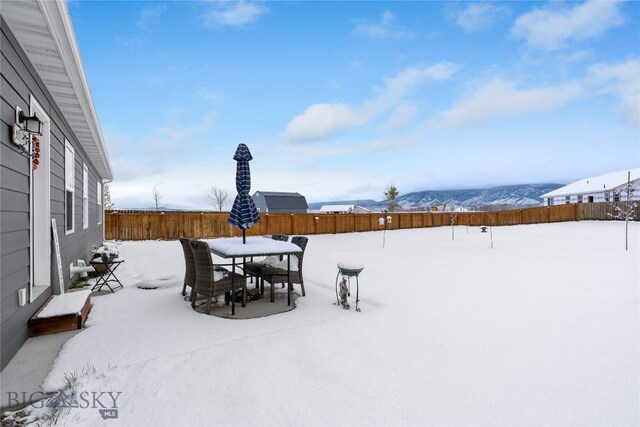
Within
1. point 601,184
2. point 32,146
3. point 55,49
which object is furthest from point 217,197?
point 601,184

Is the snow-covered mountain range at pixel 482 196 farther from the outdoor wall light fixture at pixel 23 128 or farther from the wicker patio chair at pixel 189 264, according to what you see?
the outdoor wall light fixture at pixel 23 128

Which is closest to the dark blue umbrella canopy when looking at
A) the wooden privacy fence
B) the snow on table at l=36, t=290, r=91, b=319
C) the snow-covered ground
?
the snow-covered ground

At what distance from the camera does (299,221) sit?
56.3 ft

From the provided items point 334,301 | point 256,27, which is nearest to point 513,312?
point 334,301

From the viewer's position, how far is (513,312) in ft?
13.0

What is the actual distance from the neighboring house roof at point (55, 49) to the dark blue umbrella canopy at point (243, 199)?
7.03ft

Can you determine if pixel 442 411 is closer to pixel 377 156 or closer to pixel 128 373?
pixel 128 373

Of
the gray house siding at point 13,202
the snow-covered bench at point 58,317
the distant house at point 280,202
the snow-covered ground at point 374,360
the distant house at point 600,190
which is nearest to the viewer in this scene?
the snow-covered ground at point 374,360

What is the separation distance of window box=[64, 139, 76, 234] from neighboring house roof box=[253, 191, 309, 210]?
2920cm

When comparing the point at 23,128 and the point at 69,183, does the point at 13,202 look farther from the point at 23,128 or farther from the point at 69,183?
the point at 69,183

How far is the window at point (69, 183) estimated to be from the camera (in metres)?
5.27

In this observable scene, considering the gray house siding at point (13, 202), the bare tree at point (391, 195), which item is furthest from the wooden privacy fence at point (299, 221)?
the bare tree at point (391, 195)

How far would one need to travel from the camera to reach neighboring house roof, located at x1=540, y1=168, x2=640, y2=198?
2781cm

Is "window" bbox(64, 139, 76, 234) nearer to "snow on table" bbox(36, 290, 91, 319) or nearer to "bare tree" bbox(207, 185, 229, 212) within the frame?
"snow on table" bbox(36, 290, 91, 319)
